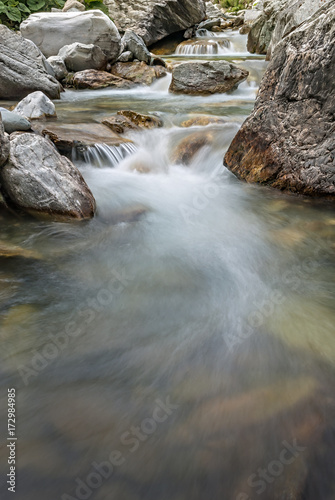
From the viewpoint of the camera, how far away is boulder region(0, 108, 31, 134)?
4.34 metres

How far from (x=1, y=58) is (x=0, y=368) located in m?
8.26

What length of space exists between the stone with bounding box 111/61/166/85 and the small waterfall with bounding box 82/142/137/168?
635cm

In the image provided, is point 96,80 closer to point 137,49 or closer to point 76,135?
point 137,49

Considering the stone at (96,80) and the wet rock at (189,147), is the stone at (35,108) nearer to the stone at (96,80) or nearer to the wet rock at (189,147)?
the wet rock at (189,147)

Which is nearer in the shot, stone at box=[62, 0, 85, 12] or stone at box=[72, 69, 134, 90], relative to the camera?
stone at box=[72, 69, 134, 90]

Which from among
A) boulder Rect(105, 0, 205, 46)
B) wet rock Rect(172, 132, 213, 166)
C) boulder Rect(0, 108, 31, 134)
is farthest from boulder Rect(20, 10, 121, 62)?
boulder Rect(0, 108, 31, 134)

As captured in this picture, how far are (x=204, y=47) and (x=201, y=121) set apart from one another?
10.2m

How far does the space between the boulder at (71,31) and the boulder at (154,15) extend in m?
Result: 4.44

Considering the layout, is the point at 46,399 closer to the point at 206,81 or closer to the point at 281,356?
the point at 281,356

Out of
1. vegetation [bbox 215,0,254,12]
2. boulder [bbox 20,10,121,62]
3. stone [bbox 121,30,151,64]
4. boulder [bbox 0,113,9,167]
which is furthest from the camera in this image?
vegetation [bbox 215,0,254,12]

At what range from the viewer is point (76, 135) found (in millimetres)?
5270

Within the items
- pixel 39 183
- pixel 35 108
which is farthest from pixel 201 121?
pixel 39 183

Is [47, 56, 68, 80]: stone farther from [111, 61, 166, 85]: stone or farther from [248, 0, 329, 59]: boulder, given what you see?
[248, 0, 329, 59]: boulder

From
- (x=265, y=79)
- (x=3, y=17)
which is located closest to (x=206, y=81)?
(x=265, y=79)
